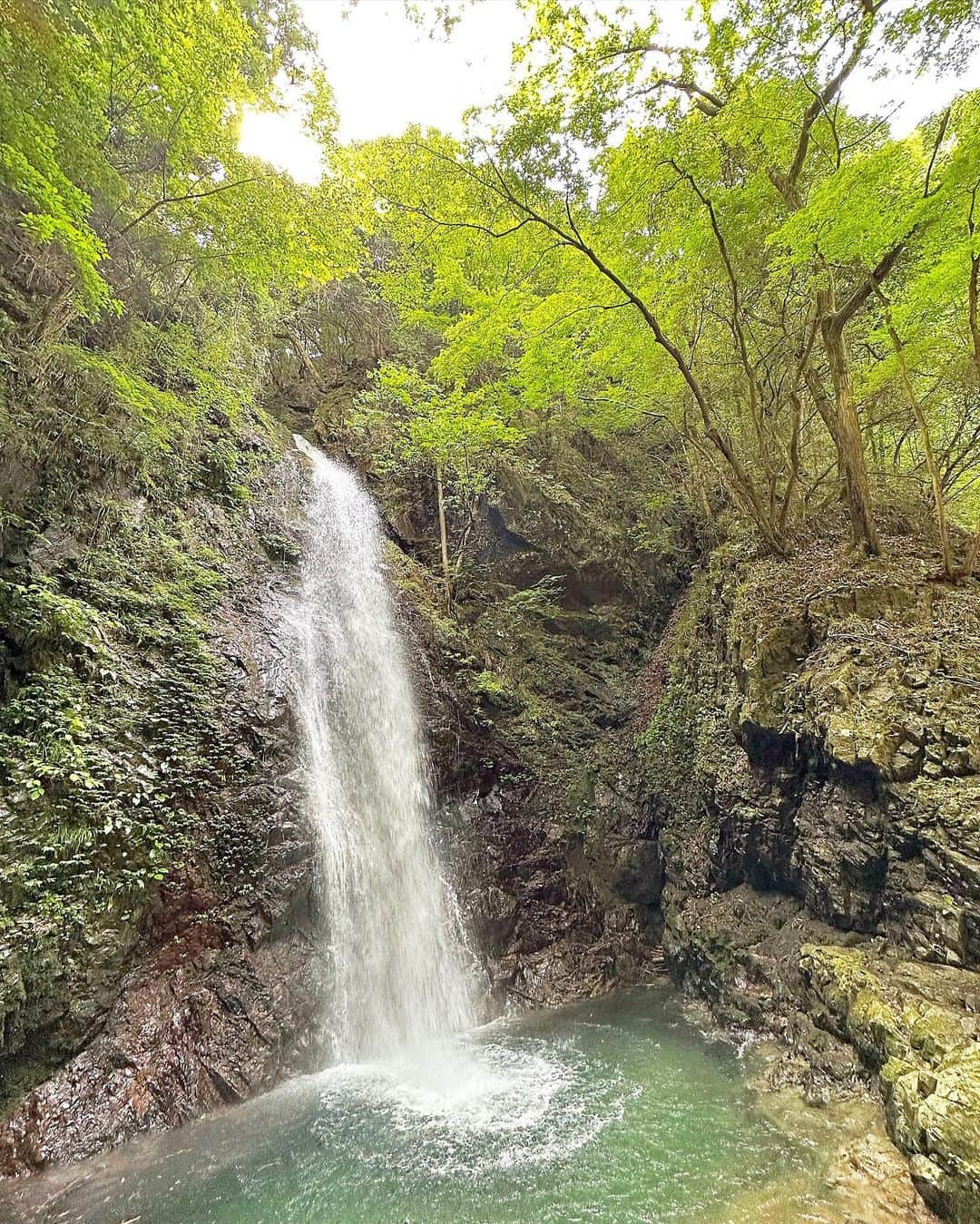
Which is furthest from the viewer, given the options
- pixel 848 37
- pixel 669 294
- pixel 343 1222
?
pixel 669 294

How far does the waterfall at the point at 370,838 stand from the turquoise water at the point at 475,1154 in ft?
2.74

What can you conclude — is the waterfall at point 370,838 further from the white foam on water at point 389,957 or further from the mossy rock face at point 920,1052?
the mossy rock face at point 920,1052

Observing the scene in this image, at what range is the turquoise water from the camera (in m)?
4.01

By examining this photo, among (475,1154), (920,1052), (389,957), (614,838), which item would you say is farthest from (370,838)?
(920,1052)

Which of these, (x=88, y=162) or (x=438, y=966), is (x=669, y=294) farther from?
(x=438, y=966)

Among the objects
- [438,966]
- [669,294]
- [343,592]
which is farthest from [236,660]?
[669,294]

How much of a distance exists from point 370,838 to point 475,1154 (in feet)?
13.0

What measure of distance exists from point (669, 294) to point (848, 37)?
10.1 feet

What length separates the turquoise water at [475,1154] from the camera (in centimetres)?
401

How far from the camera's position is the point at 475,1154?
4.58 m

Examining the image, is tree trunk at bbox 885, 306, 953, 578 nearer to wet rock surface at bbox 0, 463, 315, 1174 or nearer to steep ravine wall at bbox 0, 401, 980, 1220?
steep ravine wall at bbox 0, 401, 980, 1220

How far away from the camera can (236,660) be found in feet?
26.4

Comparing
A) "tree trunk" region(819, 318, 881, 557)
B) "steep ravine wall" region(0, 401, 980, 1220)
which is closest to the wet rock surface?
"steep ravine wall" region(0, 401, 980, 1220)

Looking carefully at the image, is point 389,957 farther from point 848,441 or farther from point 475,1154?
point 848,441
